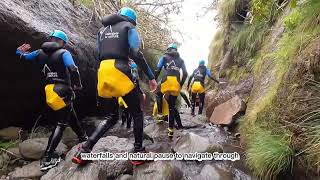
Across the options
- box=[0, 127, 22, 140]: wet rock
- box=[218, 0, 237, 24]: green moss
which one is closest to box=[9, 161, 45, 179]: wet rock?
box=[0, 127, 22, 140]: wet rock

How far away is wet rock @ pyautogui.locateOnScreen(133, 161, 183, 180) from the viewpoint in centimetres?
408

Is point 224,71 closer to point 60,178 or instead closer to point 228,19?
point 228,19

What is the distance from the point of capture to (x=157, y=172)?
4.12 metres

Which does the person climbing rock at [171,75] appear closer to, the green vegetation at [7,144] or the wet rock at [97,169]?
the wet rock at [97,169]

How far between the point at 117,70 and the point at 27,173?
7.24 feet

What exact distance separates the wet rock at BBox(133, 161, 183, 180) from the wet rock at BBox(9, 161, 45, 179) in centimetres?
165

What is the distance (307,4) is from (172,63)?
3.26 meters

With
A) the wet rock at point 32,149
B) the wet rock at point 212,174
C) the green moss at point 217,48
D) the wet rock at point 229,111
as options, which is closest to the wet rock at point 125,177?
the wet rock at point 212,174

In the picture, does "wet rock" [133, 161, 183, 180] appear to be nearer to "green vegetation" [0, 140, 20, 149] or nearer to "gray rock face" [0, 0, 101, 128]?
"green vegetation" [0, 140, 20, 149]

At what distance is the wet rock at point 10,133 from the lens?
6.20m

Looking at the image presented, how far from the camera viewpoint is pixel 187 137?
544 centimetres

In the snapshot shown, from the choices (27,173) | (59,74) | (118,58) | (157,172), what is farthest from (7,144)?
(157,172)

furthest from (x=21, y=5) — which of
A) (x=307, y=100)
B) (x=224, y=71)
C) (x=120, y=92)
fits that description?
(x=224, y=71)

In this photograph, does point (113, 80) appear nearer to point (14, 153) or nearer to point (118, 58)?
point (118, 58)
